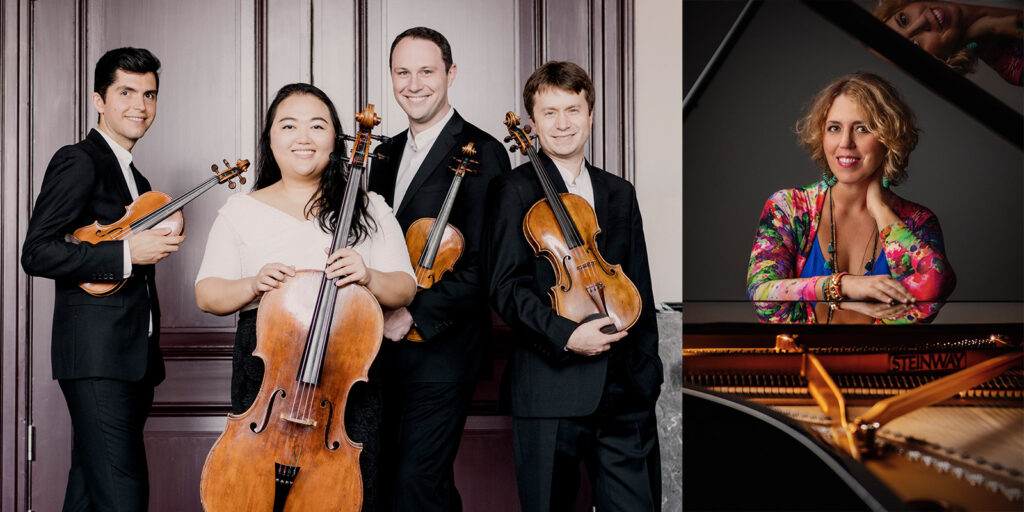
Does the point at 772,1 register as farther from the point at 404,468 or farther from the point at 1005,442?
the point at 404,468

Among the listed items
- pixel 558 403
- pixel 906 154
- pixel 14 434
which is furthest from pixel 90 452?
pixel 906 154

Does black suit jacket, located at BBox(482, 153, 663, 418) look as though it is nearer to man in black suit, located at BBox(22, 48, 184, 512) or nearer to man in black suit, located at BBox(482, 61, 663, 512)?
man in black suit, located at BBox(482, 61, 663, 512)

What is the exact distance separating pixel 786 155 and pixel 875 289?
2.09ft

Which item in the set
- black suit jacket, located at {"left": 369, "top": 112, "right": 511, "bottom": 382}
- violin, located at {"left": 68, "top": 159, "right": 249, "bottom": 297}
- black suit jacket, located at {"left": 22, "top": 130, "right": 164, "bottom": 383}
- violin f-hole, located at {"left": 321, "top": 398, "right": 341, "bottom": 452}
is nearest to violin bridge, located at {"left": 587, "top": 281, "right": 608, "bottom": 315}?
black suit jacket, located at {"left": 369, "top": 112, "right": 511, "bottom": 382}

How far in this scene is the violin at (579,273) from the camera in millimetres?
1659

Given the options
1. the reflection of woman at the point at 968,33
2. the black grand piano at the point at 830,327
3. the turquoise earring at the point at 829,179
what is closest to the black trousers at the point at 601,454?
the black grand piano at the point at 830,327

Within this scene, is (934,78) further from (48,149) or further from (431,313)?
(48,149)

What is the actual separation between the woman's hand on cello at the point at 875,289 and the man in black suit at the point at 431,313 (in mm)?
1373

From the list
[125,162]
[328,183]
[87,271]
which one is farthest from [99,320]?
[328,183]

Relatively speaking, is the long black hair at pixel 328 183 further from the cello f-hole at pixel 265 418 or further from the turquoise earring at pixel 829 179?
the turquoise earring at pixel 829 179

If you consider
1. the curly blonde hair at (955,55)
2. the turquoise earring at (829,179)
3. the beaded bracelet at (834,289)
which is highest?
the curly blonde hair at (955,55)

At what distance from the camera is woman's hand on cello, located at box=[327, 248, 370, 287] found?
1521 mm

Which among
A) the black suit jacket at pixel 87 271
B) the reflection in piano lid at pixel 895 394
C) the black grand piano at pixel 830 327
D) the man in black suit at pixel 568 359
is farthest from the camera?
the black grand piano at pixel 830 327

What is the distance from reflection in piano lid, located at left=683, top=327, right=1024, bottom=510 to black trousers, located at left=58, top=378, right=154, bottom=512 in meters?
1.67
